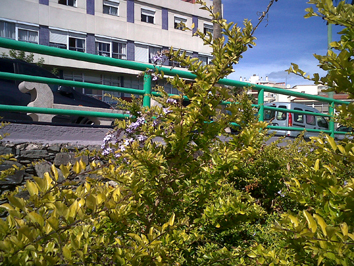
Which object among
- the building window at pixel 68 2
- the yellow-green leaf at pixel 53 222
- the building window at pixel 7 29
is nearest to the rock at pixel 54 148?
the yellow-green leaf at pixel 53 222

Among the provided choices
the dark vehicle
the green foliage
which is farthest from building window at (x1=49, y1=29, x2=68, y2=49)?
the green foliage

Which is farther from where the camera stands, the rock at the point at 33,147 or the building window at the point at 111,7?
the building window at the point at 111,7

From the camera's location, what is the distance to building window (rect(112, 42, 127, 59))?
79.6 ft

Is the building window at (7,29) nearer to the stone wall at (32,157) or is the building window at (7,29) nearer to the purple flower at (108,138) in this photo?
the stone wall at (32,157)

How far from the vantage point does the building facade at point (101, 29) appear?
2114 cm

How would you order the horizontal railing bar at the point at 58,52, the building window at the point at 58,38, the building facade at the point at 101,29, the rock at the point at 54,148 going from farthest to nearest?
the building window at the point at 58,38 < the building facade at the point at 101,29 < the rock at the point at 54,148 < the horizontal railing bar at the point at 58,52

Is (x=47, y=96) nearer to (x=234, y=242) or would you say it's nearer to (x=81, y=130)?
(x=81, y=130)

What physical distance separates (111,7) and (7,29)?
817cm

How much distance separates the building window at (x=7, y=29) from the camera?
68.4 ft

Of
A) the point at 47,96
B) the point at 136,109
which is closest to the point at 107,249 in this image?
the point at 136,109

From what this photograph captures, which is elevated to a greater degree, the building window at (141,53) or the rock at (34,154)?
the building window at (141,53)

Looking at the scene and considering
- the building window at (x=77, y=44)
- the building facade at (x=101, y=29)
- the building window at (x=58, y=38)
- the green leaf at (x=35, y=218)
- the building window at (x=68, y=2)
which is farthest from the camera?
the building window at (x=77, y=44)

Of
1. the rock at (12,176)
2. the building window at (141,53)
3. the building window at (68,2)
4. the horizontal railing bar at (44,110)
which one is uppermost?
the building window at (68,2)

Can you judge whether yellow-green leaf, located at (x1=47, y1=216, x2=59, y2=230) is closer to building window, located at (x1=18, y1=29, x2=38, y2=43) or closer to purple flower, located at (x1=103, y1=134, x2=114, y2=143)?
purple flower, located at (x1=103, y1=134, x2=114, y2=143)
